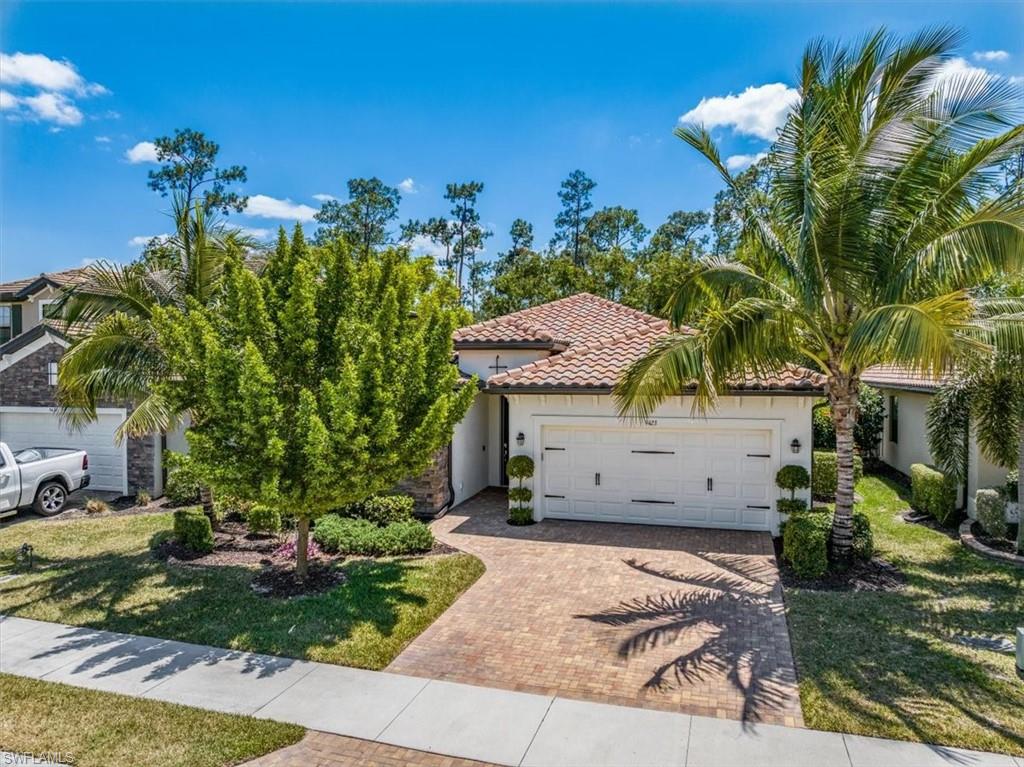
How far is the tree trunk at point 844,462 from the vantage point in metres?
9.38

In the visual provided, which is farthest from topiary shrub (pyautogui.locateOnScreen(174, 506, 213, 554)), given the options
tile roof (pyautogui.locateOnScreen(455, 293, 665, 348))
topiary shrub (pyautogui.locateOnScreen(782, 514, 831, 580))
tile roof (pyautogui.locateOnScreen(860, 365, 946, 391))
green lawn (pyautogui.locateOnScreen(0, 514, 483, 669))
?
tile roof (pyautogui.locateOnScreen(860, 365, 946, 391))

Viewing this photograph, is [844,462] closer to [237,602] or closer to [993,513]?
[993,513]

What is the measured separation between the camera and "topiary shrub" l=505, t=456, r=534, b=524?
13062mm

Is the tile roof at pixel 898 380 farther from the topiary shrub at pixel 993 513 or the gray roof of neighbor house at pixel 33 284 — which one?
the gray roof of neighbor house at pixel 33 284

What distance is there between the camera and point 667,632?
7605 millimetres

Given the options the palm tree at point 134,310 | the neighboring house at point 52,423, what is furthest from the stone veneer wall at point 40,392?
the palm tree at point 134,310

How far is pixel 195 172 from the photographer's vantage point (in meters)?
35.0

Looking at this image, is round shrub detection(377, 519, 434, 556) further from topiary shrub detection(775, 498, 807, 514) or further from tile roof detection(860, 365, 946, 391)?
tile roof detection(860, 365, 946, 391)

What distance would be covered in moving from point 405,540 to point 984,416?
10.6 m

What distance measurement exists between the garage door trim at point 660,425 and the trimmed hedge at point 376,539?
318 cm

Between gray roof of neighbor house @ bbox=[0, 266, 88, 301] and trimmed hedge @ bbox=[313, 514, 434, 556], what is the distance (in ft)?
43.4

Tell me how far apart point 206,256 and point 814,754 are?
11.3 meters

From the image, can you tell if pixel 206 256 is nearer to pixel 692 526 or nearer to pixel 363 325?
pixel 363 325

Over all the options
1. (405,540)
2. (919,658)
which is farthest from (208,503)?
(919,658)
